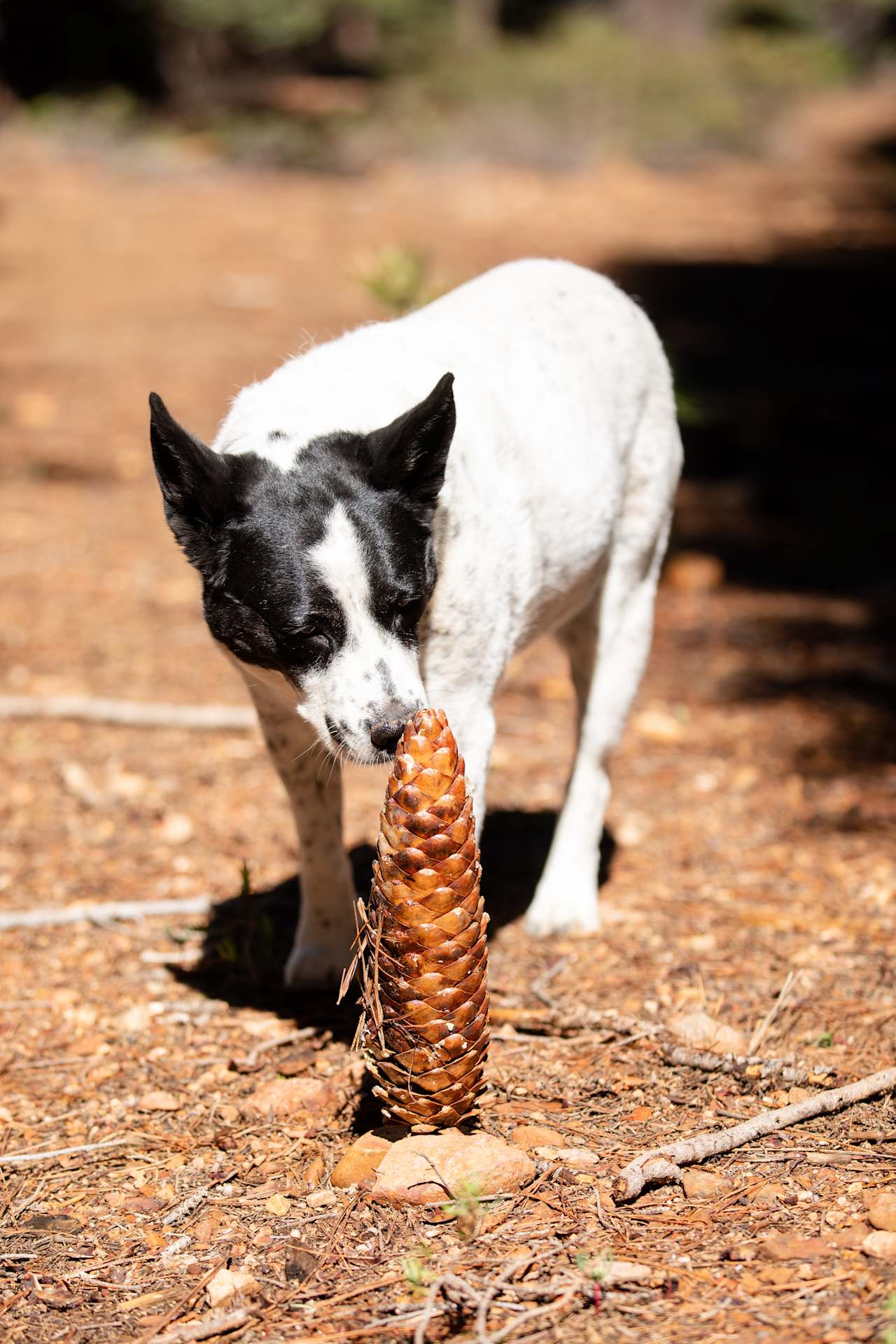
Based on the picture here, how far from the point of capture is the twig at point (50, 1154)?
3.55 meters

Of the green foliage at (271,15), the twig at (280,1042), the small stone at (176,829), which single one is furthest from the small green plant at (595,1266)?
the green foliage at (271,15)

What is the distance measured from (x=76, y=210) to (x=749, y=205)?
9.45 m

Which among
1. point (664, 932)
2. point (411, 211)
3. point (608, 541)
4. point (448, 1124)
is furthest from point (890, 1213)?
point (411, 211)

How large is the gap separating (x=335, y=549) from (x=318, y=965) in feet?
5.34

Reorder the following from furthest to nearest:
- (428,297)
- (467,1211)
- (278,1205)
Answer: (428,297) < (278,1205) < (467,1211)

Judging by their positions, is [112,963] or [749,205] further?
[749,205]

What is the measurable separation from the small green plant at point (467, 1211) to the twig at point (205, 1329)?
473mm

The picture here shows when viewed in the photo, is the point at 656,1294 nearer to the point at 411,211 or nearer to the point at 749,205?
the point at 411,211

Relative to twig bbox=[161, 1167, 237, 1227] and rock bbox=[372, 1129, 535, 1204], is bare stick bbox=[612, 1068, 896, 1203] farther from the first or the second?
twig bbox=[161, 1167, 237, 1227]

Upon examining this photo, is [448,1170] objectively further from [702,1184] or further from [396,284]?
[396,284]

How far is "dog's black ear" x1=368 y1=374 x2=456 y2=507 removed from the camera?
11.5 ft

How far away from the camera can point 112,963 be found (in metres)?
4.66

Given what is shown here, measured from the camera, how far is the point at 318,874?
4.54 metres

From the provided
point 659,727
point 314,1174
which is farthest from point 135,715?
point 314,1174
